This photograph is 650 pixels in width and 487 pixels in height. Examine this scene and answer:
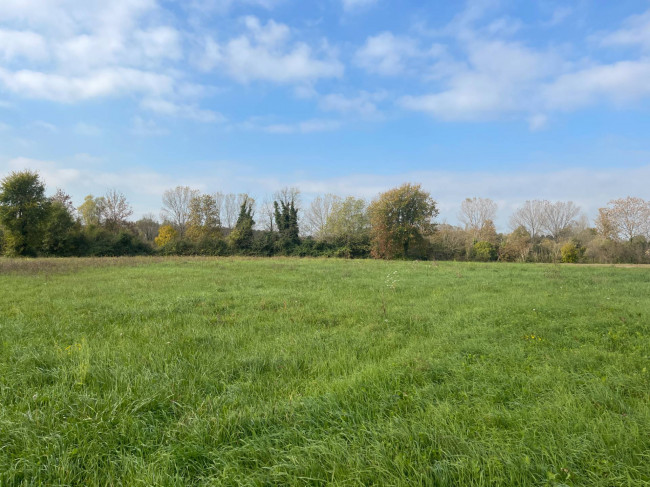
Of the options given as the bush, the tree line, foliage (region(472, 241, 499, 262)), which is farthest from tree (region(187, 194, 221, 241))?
the bush

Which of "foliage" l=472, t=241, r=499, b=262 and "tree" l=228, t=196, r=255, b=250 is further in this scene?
"tree" l=228, t=196, r=255, b=250

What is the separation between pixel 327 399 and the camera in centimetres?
305

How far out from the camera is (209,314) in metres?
7.04

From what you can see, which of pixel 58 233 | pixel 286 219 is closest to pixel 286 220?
pixel 286 219

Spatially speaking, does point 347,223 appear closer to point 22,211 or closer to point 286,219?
point 286,219

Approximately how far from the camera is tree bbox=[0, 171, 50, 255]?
91.9 feet

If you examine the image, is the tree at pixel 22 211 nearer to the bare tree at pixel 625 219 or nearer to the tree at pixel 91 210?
the tree at pixel 91 210

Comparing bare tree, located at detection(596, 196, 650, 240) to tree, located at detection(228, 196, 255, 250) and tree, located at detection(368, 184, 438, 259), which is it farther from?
tree, located at detection(228, 196, 255, 250)

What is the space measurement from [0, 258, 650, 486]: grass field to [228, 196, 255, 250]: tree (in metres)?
32.6

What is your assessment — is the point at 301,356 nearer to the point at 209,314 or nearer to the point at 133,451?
the point at 133,451

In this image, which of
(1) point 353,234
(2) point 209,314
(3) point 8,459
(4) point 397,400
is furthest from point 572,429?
(1) point 353,234

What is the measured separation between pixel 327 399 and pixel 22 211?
38.7m

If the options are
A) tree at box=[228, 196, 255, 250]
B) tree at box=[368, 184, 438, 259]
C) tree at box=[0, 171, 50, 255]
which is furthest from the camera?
tree at box=[228, 196, 255, 250]

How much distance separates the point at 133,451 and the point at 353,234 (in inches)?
1502
